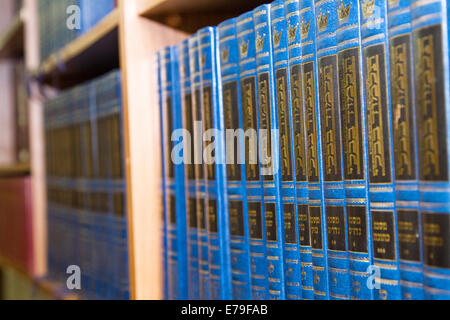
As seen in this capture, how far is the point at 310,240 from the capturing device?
59 cm

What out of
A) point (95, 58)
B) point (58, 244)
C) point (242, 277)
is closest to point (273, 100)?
point (242, 277)

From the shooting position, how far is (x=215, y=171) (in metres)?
0.72

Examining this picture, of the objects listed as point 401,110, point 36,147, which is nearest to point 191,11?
point 401,110

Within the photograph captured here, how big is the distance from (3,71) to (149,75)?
51.1 inches

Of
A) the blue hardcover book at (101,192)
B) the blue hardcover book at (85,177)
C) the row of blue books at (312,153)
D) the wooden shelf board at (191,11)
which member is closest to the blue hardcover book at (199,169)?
the row of blue books at (312,153)

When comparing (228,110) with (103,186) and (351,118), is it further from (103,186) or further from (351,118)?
(103,186)

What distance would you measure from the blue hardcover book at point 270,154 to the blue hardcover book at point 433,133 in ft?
0.67

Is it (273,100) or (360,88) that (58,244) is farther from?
(360,88)

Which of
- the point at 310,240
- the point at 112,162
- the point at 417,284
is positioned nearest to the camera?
the point at 417,284

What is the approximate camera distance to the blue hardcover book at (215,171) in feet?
2.34

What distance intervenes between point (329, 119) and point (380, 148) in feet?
0.25

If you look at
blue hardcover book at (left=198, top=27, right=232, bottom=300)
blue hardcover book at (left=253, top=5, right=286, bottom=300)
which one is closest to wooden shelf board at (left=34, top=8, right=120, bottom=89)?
blue hardcover book at (left=198, top=27, right=232, bottom=300)

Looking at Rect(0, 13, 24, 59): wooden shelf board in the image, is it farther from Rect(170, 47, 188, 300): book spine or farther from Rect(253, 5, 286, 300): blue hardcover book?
Rect(253, 5, 286, 300): blue hardcover book
